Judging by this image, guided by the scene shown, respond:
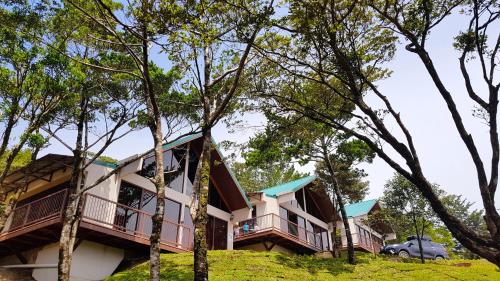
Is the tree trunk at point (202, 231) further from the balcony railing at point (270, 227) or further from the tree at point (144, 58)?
the balcony railing at point (270, 227)

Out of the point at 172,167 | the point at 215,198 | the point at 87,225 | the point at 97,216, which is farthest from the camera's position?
the point at 215,198

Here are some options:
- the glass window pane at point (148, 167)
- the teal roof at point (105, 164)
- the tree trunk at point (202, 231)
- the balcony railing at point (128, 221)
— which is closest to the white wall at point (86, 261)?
the balcony railing at point (128, 221)

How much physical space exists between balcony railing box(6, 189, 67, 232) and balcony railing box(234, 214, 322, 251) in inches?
487

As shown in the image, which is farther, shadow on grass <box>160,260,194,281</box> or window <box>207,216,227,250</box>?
window <box>207,216,227,250</box>

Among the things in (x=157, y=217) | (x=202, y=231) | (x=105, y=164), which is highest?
(x=105, y=164)

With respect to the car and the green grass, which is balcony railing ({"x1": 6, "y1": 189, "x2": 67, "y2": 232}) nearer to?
the green grass

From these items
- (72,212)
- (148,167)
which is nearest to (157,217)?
(72,212)

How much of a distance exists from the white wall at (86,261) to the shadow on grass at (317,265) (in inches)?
311

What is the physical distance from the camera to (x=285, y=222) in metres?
25.7

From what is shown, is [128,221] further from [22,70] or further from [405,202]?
[405,202]

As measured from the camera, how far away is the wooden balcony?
14.8 metres

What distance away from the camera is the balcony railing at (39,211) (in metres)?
15.1

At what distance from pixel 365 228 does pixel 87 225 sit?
3033 centimetres

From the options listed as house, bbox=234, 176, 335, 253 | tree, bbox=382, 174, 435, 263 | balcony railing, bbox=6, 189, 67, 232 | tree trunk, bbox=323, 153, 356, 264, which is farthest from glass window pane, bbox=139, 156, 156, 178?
Result: tree, bbox=382, 174, 435, 263
